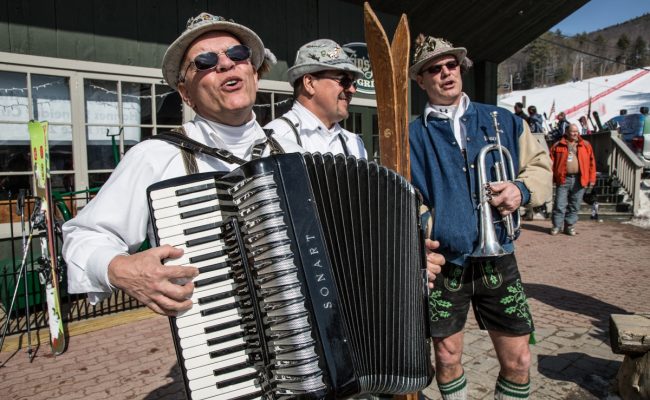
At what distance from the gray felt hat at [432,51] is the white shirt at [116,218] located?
4.37 ft

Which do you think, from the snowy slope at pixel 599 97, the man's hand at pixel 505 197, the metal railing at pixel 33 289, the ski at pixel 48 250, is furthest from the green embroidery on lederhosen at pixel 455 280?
the snowy slope at pixel 599 97

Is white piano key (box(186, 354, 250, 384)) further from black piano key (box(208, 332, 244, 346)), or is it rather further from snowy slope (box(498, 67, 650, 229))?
snowy slope (box(498, 67, 650, 229))

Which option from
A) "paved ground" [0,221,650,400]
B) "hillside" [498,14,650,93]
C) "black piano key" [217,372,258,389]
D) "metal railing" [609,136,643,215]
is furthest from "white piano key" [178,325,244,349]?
"hillside" [498,14,650,93]

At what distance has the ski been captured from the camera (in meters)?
3.84

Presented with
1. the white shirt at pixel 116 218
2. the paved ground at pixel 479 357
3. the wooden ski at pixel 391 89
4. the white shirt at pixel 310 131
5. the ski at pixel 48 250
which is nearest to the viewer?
the white shirt at pixel 116 218

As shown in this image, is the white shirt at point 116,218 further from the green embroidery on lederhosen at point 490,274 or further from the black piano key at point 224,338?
the green embroidery on lederhosen at point 490,274

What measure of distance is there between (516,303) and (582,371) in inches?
60.9

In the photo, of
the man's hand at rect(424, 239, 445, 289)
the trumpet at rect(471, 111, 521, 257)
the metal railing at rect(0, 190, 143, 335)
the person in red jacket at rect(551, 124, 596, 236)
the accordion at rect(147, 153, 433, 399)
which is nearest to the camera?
the accordion at rect(147, 153, 433, 399)

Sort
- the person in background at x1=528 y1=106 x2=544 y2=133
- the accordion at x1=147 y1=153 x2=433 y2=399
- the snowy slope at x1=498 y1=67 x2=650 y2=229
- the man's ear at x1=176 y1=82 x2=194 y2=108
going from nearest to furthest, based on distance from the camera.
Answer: the accordion at x1=147 y1=153 x2=433 y2=399, the man's ear at x1=176 y1=82 x2=194 y2=108, the person in background at x1=528 y1=106 x2=544 y2=133, the snowy slope at x1=498 y1=67 x2=650 y2=229

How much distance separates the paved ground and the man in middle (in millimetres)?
1885

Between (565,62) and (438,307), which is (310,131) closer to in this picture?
(438,307)

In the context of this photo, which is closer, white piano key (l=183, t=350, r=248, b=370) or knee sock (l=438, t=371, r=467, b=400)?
white piano key (l=183, t=350, r=248, b=370)

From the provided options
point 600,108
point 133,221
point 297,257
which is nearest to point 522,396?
point 297,257

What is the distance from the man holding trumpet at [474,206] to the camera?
7.41 feet
